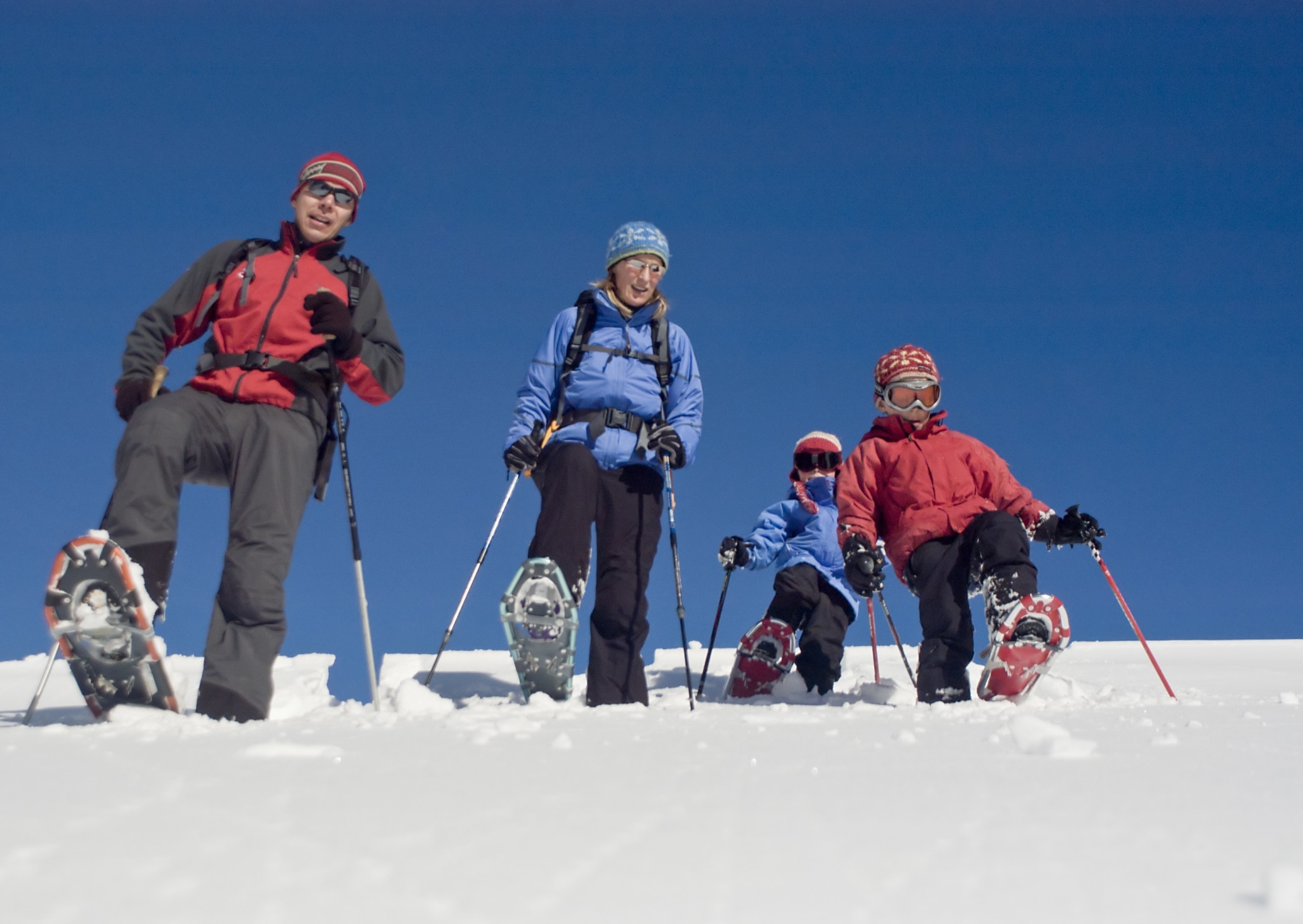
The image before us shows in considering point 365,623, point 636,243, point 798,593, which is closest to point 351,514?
point 365,623

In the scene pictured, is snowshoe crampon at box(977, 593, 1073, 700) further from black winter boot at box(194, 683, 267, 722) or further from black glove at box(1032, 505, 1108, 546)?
black winter boot at box(194, 683, 267, 722)

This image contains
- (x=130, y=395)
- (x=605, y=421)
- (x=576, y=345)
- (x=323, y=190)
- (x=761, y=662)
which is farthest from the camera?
(x=761, y=662)

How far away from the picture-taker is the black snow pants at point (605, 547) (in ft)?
16.0

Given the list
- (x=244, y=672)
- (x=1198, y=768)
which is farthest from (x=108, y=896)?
(x=244, y=672)

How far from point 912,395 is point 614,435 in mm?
1973

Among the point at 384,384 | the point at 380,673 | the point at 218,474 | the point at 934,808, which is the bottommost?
the point at 380,673

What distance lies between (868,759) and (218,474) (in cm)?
318

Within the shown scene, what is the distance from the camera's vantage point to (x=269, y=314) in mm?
4355

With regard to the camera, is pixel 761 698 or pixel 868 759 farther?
pixel 761 698

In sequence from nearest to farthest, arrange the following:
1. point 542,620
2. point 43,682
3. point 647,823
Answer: point 647,823
point 43,682
point 542,620

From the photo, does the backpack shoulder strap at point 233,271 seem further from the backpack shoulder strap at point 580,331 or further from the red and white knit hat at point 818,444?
the red and white knit hat at point 818,444

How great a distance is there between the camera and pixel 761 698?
6438 millimetres

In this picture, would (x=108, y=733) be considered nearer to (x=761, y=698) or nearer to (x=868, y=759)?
(x=868, y=759)

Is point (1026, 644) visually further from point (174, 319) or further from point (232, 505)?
point (174, 319)
